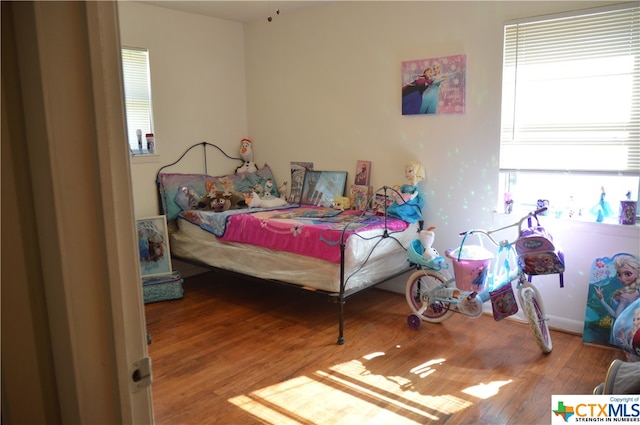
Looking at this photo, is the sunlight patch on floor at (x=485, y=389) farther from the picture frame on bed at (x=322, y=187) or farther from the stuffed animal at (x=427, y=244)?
the picture frame on bed at (x=322, y=187)

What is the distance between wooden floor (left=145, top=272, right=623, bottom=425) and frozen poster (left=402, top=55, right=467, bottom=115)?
1551mm

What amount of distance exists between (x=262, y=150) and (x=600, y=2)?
310 centimetres

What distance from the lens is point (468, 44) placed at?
139 inches

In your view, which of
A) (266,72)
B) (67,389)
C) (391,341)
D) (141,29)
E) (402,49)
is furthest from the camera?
(266,72)

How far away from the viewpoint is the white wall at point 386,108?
337 centimetres

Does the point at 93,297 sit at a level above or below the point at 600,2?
below

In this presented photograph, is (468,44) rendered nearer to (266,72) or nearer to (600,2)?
(600,2)

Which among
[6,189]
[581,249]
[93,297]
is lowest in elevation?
[581,249]

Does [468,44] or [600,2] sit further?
[468,44]

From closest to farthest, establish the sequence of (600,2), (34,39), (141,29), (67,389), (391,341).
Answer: (34,39)
(67,389)
(600,2)
(391,341)
(141,29)

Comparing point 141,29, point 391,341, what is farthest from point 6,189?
point 141,29

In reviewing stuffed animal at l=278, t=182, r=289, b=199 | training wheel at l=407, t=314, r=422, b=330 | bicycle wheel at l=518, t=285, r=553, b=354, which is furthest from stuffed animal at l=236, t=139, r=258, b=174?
bicycle wheel at l=518, t=285, r=553, b=354

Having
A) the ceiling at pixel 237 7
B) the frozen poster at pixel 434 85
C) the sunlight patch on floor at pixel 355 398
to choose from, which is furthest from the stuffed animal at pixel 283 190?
the sunlight patch on floor at pixel 355 398

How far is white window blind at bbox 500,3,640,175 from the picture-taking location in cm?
300
